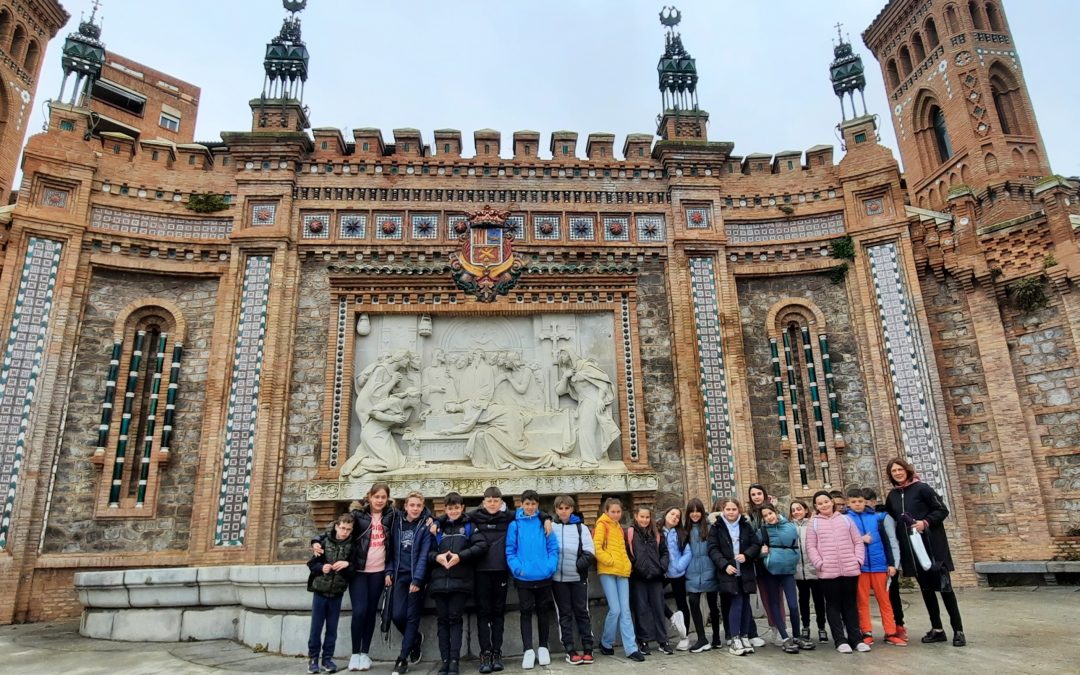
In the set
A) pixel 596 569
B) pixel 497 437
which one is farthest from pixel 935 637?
→ pixel 497 437

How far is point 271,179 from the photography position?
15.0 meters

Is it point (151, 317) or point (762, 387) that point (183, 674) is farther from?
point (762, 387)

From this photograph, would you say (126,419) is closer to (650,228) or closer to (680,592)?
(680,592)

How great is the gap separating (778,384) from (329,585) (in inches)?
418

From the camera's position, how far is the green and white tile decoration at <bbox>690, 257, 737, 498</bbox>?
43.8 ft

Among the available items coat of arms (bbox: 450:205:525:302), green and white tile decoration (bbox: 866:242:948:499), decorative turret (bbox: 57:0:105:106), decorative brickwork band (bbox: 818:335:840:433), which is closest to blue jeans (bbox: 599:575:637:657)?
coat of arms (bbox: 450:205:525:302)

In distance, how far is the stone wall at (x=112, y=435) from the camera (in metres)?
12.5

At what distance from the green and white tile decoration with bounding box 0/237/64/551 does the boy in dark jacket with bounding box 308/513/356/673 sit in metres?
8.88

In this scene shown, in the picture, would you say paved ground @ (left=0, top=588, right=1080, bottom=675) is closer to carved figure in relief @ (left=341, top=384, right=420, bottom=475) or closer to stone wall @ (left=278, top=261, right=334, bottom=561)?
stone wall @ (left=278, top=261, right=334, bottom=561)

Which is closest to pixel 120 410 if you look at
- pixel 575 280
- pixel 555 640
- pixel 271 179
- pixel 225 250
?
pixel 225 250

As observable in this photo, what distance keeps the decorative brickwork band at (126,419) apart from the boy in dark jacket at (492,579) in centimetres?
945

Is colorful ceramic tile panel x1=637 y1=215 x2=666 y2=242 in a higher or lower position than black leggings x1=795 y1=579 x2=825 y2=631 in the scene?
higher

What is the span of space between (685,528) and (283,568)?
175 inches

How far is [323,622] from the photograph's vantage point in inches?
264
